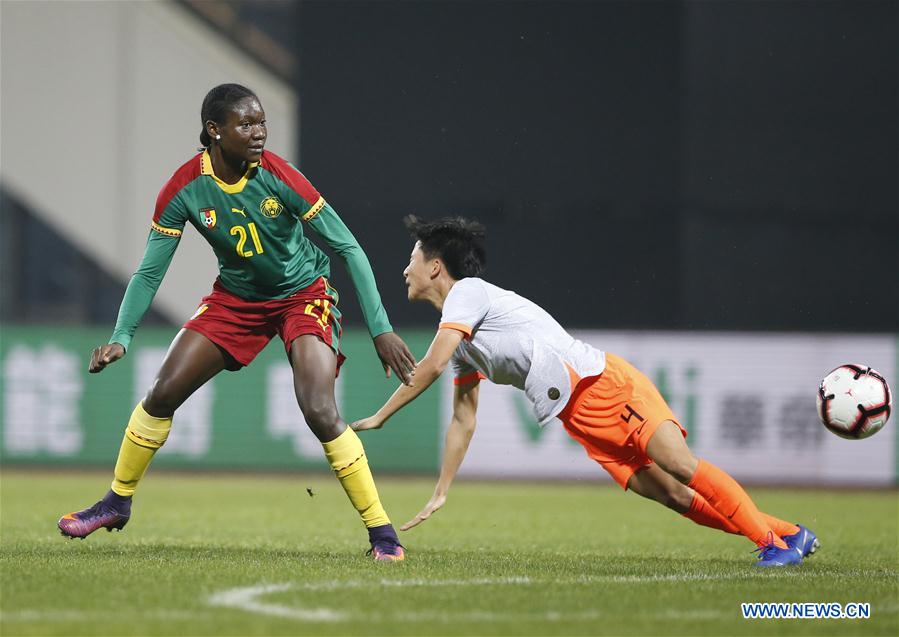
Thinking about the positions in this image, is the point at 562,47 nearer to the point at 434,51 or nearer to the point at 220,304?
the point at 434,51

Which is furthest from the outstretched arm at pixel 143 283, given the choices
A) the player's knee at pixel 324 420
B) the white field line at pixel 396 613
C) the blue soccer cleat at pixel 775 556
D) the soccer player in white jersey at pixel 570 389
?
the blue soccer cleat at pixel 775 556

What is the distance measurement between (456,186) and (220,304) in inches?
333

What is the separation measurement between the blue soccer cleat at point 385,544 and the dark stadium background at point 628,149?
27.5 ft

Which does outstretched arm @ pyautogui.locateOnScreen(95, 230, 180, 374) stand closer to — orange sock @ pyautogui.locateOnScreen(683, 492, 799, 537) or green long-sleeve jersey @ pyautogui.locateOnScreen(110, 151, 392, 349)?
green long-sleeve jersey @ pyautogui.locateOnScreen(110, 151, 392, 349)

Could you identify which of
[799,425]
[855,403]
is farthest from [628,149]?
[855,403]

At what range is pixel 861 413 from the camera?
6402 mm

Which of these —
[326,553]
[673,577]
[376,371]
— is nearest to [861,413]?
[673,577]

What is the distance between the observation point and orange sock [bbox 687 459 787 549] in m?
5.95

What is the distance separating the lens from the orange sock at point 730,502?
5949mm

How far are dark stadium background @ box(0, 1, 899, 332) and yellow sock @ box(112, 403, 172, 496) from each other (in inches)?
319

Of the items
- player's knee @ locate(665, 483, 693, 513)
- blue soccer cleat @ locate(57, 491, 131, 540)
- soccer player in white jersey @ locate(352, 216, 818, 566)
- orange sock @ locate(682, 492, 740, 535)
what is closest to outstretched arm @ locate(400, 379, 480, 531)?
soccer player in white jersey @ locate(352, 216, 818, 566)

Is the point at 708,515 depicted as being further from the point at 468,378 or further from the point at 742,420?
the point at 742,420

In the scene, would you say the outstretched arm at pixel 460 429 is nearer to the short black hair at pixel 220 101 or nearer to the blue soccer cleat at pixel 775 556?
the blue soccer cleat at pixel 775 556

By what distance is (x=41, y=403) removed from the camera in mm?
14430
